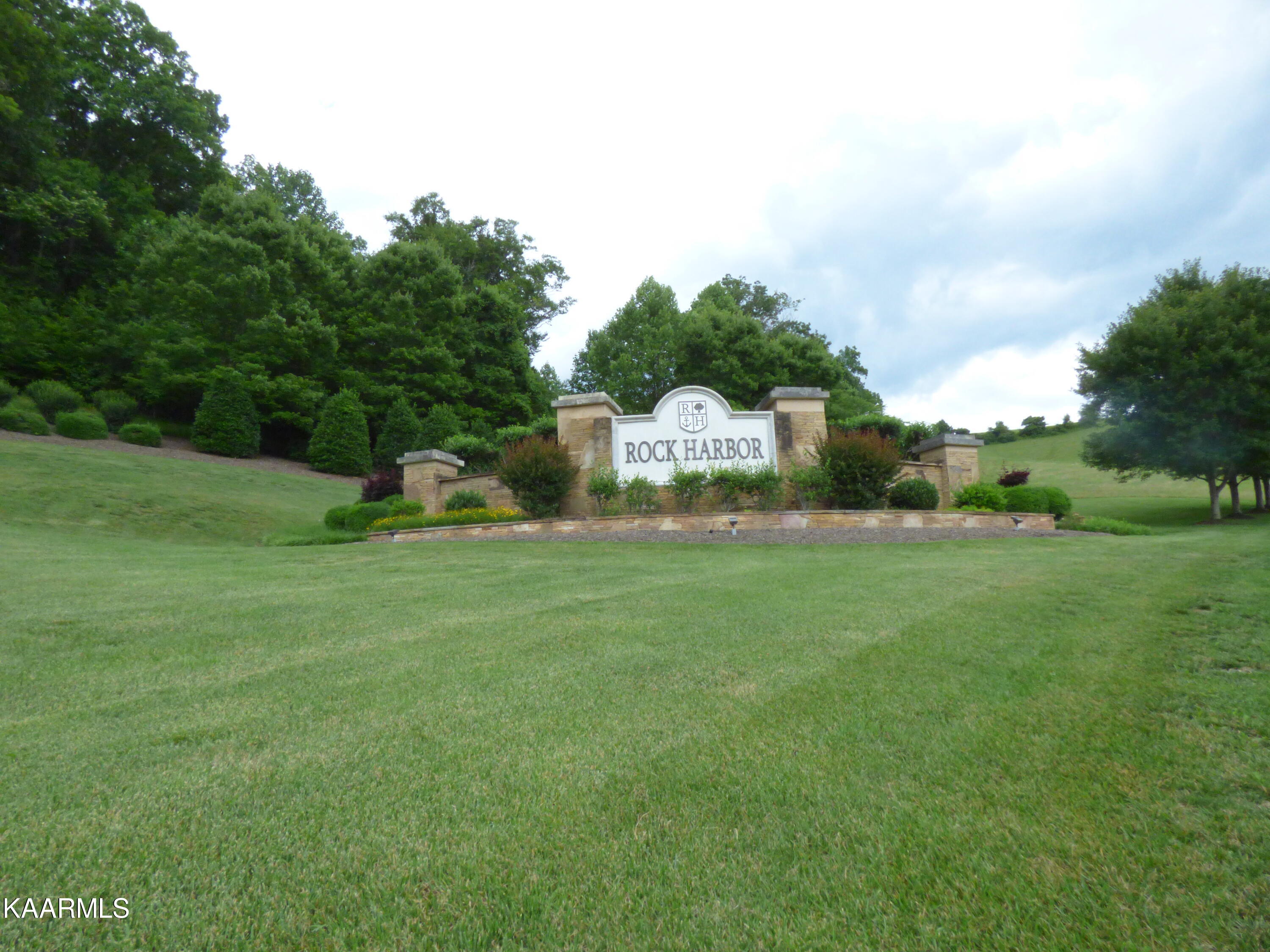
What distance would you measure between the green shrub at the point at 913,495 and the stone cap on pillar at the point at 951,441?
2432mm

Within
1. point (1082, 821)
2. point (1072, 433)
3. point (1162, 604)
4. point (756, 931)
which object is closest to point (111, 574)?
point (756, 931)

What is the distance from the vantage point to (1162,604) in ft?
16.9

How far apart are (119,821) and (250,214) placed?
33.1 metres

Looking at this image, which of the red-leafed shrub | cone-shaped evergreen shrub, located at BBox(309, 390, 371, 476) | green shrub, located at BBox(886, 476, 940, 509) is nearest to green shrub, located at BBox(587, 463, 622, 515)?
green shrub, located at BBox(886, 476, 940, 509)

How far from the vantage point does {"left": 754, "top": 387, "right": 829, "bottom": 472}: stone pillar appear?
13570mm

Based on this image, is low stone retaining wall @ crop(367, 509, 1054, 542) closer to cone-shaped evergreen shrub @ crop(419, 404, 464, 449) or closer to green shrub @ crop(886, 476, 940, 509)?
green shrub @ crop(886, 476, 940, 509)

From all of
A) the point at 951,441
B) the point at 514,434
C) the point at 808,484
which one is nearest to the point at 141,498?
the point at 514,434

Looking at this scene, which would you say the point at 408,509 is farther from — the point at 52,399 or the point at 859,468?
the point at 52,399

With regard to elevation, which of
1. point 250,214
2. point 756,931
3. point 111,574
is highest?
point 250,214

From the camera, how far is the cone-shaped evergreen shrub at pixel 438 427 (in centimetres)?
2605

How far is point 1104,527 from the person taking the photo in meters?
13.0

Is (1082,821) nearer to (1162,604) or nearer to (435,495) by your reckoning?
(1162,604)

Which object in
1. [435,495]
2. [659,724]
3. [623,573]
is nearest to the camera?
[659,724]

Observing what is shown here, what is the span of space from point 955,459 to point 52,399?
27.7 m
